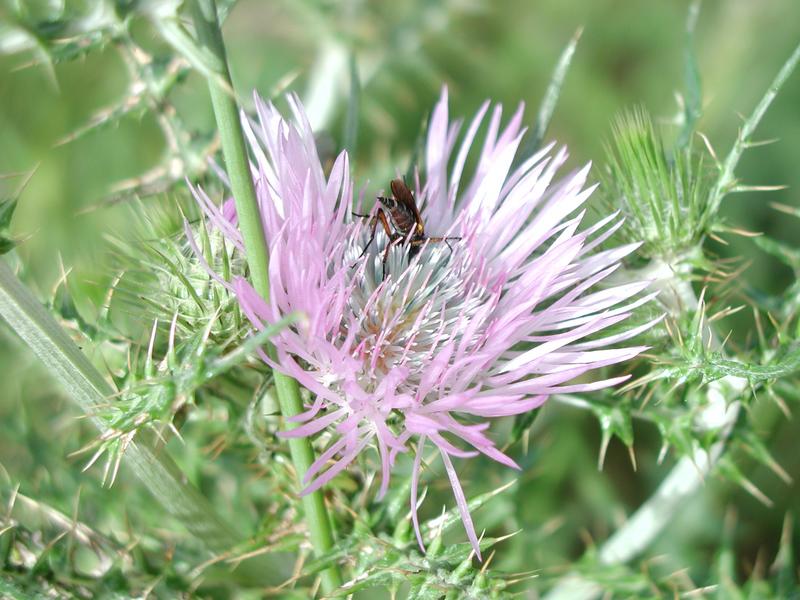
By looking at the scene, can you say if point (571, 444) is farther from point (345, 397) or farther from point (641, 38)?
point (641, 38)

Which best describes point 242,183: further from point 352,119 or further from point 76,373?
point 352,119

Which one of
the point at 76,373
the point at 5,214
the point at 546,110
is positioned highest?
the point at 546,110

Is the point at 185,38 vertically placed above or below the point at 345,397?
above

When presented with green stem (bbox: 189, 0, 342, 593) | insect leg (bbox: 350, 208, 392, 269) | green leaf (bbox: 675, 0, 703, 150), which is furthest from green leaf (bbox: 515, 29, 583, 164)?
green stem (bbox: 189, 0, 342, 593)

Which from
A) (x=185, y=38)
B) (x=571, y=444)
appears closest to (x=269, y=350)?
(x=185, y=38)

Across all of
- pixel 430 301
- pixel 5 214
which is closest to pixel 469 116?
pixel 430 301

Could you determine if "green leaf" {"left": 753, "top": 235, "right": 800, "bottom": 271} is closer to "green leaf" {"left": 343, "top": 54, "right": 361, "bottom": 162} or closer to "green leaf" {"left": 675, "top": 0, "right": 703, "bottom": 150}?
"green leaf" {"left": 675, "top": 0, "right": 703, "bottom": 150}

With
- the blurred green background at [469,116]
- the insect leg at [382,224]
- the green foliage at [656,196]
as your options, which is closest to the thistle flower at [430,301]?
the insect leg at [382,224]
